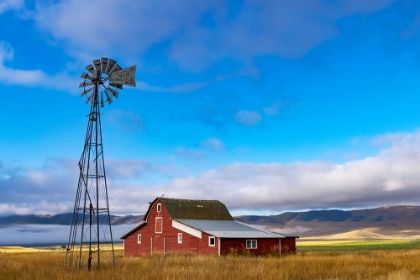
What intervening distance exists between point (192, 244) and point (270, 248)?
24.7ft

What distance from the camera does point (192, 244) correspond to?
4341 cm

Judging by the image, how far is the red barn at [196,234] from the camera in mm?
41675

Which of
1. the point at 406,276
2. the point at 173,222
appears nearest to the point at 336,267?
the point at 406,276

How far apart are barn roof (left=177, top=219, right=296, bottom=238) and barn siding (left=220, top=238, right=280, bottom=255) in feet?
1.48

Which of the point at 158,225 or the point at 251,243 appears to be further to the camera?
the point at 158,225

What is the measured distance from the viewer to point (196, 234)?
43156 mm

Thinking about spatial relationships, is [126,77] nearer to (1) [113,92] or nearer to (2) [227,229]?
(1) [113,92]

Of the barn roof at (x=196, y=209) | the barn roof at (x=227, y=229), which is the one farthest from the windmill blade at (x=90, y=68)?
the barn roof at (x=196, y=209)

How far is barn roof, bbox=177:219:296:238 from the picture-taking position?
139 feet

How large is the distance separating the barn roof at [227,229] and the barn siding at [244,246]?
1.48ft

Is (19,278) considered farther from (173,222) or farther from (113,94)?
(173,222)

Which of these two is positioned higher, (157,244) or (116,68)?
(116,68)

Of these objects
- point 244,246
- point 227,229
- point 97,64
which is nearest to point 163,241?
point 227,229

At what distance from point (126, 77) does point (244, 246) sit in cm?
2416
